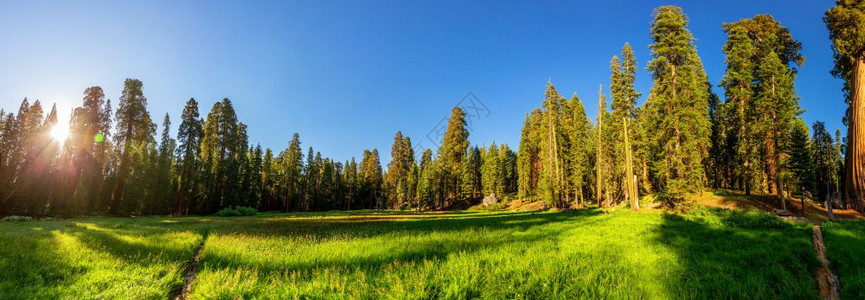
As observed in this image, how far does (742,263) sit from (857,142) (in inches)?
1098

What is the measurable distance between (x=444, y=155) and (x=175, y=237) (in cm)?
6245

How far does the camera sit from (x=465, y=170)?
74.3 metres

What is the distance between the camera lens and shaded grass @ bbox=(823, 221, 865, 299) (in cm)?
620

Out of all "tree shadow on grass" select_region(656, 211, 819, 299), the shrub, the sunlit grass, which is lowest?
the shrub

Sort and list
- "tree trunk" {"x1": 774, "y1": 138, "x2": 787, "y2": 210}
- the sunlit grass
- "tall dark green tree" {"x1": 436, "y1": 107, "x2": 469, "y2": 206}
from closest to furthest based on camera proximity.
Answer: the sunlit grass → "tree trunk" {"x1": 774, "y1": 138, "x2": 787, "y2": 210} → "tall dark green tree" {"x1": 436, "y1": 107, "x2": 469, "y2": 206}

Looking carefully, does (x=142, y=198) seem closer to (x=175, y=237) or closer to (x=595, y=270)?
(x=175, y=237)

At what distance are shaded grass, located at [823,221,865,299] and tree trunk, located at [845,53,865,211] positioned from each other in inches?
759

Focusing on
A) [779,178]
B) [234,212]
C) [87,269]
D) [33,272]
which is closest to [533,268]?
[87,269]

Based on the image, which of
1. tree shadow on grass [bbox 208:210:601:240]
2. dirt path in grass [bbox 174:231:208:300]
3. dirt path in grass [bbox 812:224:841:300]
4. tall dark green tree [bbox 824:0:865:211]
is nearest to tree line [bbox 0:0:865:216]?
tall dark green tree [bbox 824:0:865:211]

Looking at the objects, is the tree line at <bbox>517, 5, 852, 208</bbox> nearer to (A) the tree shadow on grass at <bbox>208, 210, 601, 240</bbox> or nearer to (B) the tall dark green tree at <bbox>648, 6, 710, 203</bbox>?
(B) the tall dark green tree at <bbox>648, 6, 710, 203</bbox>

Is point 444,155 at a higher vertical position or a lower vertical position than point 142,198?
higher

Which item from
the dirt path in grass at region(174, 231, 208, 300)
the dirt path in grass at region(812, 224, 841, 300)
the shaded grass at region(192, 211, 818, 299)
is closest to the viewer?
the shaded grass at region(192, 211, 818, 299)

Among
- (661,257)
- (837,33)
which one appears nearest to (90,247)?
(661,257)

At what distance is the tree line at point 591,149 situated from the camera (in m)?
29.2
